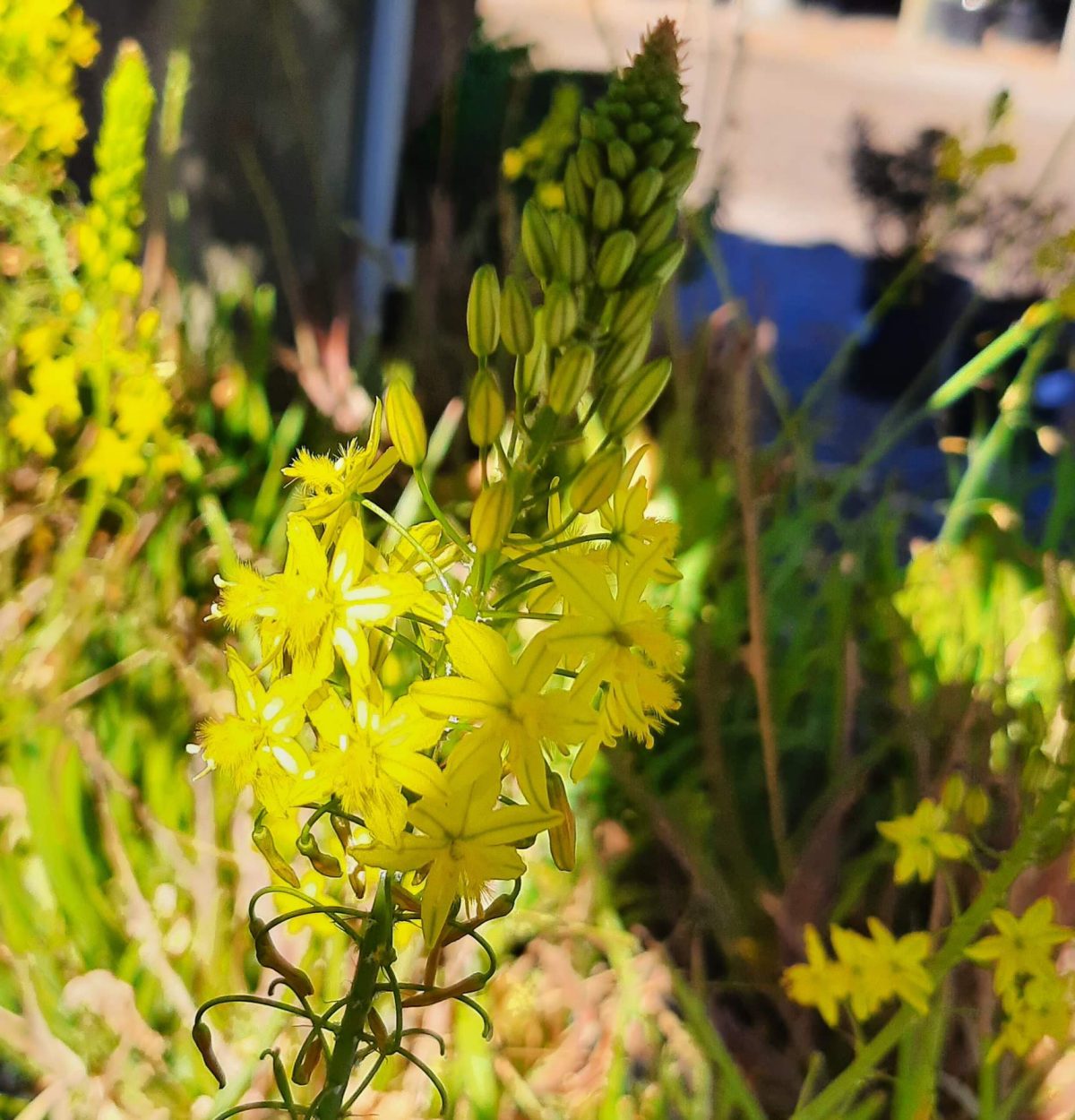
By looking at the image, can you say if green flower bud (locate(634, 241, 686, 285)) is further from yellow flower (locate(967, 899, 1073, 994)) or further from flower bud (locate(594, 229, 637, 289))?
yellow flower (locate(967, 899, 1073, 994))

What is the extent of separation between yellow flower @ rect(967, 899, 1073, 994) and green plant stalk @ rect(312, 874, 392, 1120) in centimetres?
52

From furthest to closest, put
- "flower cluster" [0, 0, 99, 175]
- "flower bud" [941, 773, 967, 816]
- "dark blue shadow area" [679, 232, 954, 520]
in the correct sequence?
"dark blue shadow area" [679, 232, 954, 520], "flower cluster" [0, 0, 99, 175], "flower bud" [941, 773, 967, 816]

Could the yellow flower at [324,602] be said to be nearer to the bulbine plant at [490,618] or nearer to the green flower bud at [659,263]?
the bulbine plant at [490,618]

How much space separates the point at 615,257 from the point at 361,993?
0.42 m

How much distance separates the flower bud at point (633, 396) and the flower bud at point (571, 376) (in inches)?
1.4

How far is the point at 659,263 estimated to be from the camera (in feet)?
1.70

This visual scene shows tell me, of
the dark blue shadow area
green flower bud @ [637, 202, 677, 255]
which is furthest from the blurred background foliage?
the dark blue shadow area

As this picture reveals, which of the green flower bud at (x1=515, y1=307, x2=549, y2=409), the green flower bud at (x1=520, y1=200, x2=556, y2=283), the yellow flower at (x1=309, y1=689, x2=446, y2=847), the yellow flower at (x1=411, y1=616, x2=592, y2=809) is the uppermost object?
the green flower bud at (x1=520, y1=200, x2=556, y2=283)

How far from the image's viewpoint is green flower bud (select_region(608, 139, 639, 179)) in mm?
499

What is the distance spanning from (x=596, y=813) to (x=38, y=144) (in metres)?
1.19

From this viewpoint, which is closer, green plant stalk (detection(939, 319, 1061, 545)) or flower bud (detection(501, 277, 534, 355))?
flower bud (detection(501, 277, 534, 355))

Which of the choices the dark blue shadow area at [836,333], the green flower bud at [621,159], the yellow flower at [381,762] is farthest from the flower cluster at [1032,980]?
the dark blue shadow area at [836,333]

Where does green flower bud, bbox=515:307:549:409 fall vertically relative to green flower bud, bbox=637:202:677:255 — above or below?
below

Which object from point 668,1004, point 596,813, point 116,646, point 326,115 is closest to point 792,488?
point 596,813
